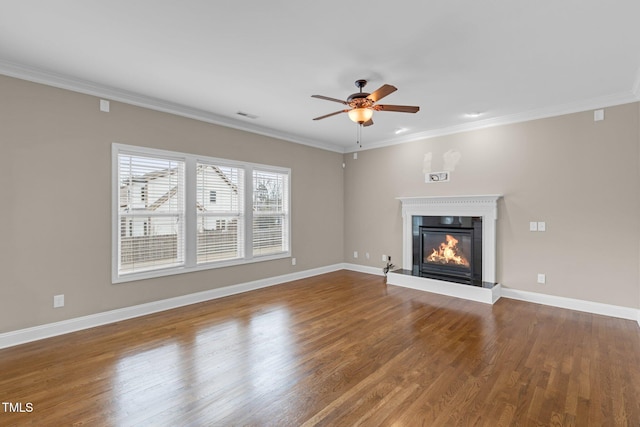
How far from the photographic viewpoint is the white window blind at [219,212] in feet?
15.0

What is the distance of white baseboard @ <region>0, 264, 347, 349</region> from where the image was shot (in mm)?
3113

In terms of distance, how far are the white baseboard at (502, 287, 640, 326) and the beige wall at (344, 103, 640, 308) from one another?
2.5 inches

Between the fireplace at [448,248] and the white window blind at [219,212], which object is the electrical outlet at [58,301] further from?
the fireplace at [448,248]

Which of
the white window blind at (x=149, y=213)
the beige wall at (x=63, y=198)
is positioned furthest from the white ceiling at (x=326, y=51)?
the white window blind at (x=149, y=213)

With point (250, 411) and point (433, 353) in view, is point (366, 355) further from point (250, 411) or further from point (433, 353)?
point (250, 411)

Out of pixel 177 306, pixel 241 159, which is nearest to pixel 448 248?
pixel 241 159

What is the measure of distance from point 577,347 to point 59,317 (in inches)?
218

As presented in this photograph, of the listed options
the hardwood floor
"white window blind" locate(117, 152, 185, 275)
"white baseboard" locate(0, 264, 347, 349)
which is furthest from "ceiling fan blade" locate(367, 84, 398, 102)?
"white baseboard" locate(0, 264, 347, 349)

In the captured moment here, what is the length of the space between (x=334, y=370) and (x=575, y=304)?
3740 mm

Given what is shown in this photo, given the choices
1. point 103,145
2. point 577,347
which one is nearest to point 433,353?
point 577,347

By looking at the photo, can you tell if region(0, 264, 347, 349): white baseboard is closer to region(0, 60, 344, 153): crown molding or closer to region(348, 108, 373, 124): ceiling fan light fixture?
region(0, 60, 344, 153): crown molding

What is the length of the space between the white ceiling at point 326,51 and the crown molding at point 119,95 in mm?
15

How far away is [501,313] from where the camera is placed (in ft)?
13.1

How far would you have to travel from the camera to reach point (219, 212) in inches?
188
